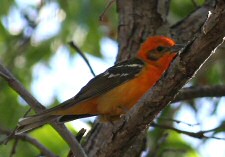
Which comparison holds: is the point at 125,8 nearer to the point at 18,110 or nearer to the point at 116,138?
the point at 18,110

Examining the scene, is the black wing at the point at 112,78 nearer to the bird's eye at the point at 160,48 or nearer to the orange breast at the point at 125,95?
the orange breast at the point at 125,95

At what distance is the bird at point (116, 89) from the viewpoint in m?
5.96

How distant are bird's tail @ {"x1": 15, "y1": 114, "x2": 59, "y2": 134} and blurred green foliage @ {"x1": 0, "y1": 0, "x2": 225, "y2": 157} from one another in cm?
117

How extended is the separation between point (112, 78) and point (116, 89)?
0.63ft

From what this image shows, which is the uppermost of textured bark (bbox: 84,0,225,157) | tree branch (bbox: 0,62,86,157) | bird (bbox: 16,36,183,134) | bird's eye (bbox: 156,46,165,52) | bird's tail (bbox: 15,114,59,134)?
bird's eye (bbox: 156,46,165,52)

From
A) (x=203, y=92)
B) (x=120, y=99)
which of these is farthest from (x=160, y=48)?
(x=120, y=99)

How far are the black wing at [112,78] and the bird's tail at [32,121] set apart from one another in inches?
24.0

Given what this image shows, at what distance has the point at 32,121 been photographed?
17.7 ft

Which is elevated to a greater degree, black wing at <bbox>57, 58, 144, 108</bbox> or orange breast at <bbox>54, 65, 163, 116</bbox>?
black wing at <bbox>57, 58, 144, 108</bbox>

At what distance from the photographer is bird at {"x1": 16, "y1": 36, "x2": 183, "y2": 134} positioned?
596 centimetres

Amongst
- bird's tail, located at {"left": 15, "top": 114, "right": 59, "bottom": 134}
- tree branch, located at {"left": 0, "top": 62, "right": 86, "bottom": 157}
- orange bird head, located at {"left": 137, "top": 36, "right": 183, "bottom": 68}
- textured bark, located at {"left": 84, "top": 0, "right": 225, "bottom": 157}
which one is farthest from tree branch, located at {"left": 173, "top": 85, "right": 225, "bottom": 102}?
tree branch, located at {"left": 0, "top": 62, "right": 86, "bottom": 157}

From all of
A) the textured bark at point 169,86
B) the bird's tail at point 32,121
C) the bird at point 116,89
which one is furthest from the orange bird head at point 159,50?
the textured bark at point 169,86

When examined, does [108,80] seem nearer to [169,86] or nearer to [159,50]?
[159,50]

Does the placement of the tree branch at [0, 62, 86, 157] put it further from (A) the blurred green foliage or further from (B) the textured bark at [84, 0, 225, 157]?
(A) the blurred green foliage
